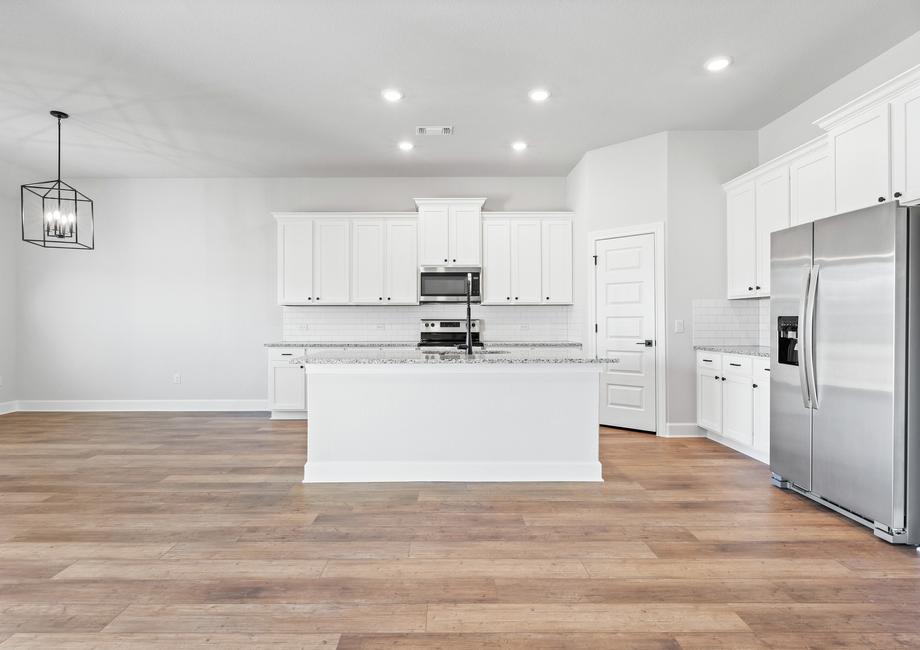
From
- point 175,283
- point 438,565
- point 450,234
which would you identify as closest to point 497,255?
point 450,234

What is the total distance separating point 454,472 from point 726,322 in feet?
10.3

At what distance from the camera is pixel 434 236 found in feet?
19.8

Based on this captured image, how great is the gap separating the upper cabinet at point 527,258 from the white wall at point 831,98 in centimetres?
213

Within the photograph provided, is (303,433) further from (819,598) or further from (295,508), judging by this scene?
(819,598)

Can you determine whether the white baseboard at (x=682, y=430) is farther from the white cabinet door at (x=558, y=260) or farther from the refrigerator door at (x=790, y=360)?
the white cabinet door at (x=558, y=260)

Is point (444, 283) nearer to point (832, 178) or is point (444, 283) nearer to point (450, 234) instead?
point (450, 234)

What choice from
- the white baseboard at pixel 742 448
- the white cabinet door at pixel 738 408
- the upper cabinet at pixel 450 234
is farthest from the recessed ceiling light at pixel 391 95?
the white baseboard at pixel 742 448

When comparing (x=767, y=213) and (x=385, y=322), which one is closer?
(x=767, y=213)

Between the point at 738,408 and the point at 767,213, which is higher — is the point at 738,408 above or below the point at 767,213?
below

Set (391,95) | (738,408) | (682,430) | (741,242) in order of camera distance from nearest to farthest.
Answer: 1. (391,95)
2. (738,408)
3. (741,242)
4. (682,430)

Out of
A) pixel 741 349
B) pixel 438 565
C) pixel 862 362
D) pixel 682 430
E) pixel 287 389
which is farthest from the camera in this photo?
pixel 287 389

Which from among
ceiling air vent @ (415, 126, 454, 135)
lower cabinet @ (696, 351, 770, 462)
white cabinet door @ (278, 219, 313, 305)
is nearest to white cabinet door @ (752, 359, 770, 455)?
A: lower cabinet @ (696, 351, 770, 462)

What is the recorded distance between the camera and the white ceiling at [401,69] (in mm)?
2977

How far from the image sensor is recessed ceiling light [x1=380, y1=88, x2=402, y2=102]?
3995 mm
